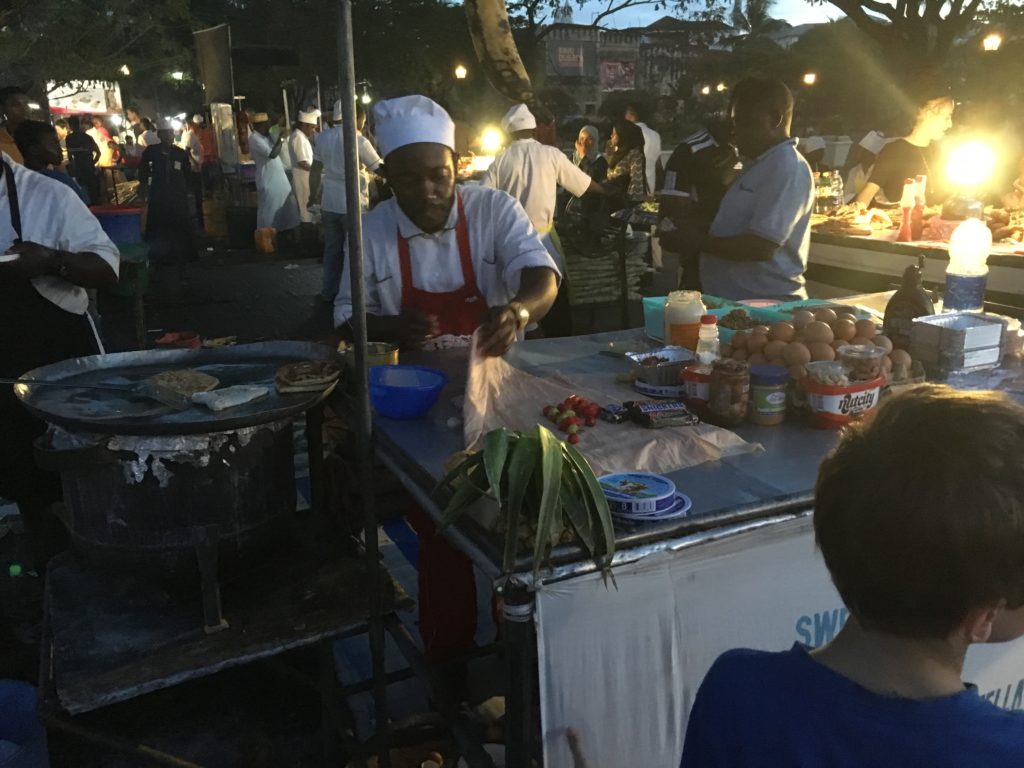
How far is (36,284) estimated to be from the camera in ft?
10.5

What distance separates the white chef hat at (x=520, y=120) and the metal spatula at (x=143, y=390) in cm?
515

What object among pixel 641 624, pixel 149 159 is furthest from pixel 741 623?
pixel 149 159

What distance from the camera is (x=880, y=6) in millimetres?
16781

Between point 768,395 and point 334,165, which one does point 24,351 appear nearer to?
point 768,395

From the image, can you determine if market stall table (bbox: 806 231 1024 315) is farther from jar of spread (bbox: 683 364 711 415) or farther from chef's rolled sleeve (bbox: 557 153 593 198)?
jar of spread (bbox: 683 364 711 415)

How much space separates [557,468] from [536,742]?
62 centimetres

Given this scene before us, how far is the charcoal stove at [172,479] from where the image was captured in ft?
7.02

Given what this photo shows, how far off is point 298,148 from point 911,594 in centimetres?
1362

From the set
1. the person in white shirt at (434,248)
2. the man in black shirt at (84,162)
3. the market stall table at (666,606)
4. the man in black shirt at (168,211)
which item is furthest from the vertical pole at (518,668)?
the man in black shirt at (84,162)

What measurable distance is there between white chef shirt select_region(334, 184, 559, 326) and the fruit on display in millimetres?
929

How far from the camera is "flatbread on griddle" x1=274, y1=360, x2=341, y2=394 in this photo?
236 centimetres

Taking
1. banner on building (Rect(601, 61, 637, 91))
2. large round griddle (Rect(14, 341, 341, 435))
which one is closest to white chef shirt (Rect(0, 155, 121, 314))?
large round griddle (Rect(14, 341, 341, 435))

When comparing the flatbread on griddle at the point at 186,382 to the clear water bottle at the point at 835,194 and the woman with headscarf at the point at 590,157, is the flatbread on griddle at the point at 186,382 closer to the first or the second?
the clear water bottle at the point at 835,194

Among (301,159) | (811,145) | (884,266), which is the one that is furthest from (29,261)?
(811,145)
